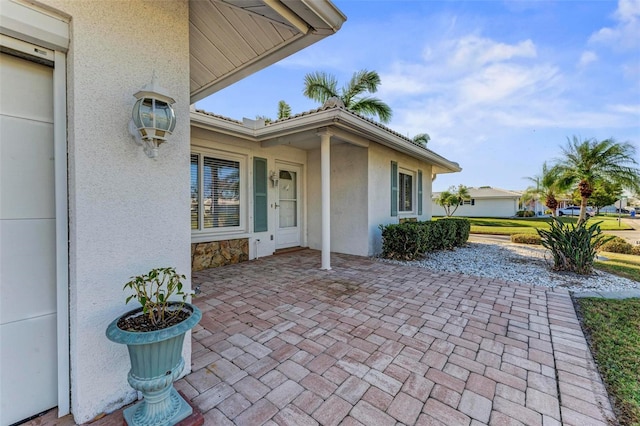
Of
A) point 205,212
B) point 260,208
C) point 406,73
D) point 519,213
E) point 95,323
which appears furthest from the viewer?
point 519,213

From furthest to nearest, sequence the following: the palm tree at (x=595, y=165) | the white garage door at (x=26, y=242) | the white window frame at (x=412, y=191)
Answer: the palm tree at (x=595, y=165) < the white window frame at (x=412, y=191) < the white garage door at (x=26, y=242)

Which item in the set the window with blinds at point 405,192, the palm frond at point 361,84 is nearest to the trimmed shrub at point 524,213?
the palm frond at point 361,84

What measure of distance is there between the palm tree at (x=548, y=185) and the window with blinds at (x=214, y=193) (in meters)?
13.9

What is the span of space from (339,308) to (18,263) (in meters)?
3.10

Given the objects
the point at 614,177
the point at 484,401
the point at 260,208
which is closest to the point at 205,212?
the point at 260,208

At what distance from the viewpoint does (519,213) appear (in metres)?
29.4

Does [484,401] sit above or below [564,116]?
below

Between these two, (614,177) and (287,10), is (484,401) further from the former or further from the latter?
(614,177)

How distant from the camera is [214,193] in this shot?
6.23m

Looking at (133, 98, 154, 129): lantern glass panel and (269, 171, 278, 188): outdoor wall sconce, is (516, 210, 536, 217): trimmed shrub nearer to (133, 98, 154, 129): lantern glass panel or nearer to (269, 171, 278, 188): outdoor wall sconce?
(269, 171, 278, 188): outdoor wall sconce

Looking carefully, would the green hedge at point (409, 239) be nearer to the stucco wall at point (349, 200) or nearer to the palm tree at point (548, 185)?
the stucco wall at point (349, 200)

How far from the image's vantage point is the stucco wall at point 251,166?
5.91 meters

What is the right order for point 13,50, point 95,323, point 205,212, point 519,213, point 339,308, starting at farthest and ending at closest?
point 519,213 → point 205,212 → point 339,308 → point 95,323 → point 13,50

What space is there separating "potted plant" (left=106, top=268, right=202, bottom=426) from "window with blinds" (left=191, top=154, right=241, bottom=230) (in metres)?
4.39
